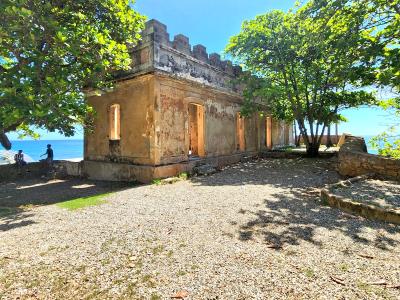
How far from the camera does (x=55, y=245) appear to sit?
374 centimetres

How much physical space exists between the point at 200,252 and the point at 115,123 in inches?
387

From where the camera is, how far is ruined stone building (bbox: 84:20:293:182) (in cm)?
966

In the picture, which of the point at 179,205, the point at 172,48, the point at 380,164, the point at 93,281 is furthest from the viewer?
the point at 172,48

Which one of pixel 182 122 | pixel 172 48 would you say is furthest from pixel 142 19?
pixel 182 122

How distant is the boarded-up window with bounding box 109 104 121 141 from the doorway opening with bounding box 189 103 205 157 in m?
3.85

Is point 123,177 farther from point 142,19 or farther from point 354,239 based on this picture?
point 354,239

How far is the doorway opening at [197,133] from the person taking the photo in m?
12.2

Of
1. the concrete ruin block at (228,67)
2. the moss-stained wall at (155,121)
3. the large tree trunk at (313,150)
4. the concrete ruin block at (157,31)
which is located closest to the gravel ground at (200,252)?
the moss-stained wall at (155,121)

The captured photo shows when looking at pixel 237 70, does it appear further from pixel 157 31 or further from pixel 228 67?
pixel 157 31

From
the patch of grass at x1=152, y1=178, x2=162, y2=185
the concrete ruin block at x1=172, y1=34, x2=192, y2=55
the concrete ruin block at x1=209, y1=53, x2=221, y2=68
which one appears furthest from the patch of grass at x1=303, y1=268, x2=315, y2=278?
the concrete ruin block at x1=209, y1=53, x2=221, y2=68

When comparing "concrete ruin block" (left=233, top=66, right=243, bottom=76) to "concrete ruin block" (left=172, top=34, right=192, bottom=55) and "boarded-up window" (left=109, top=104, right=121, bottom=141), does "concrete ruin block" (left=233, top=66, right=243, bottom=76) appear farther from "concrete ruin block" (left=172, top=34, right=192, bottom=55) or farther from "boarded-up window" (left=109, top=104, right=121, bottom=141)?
"boarded-up window" (left=109, top=104, right=121, bottom=141)

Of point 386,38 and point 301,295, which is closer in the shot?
point 301,295

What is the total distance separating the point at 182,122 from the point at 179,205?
5599mm

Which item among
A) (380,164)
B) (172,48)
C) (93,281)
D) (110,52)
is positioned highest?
(172,48)
